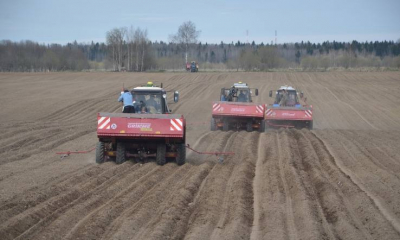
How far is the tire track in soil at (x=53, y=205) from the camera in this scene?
24.4 feet

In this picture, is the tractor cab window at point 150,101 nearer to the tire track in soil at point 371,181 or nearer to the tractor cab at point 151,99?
the tractor cab at point 151,99

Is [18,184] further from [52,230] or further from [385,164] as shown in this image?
[385,164]

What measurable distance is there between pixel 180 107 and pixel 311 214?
94.5 ft

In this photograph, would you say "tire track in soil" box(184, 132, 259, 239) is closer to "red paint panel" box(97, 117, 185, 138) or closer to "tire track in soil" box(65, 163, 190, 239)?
"tire track in soil" box(65, 163, 190, 239)

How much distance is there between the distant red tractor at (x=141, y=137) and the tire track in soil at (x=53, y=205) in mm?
1296

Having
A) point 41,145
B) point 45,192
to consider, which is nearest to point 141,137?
point 45,192

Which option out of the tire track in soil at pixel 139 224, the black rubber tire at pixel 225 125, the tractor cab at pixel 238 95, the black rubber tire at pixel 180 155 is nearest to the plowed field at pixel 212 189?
the tire track in soil at pixel 139 224

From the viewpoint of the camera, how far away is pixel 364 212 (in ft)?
29.1

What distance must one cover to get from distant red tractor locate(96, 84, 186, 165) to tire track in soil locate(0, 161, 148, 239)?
1296mm

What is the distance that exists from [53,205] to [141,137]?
15.4 ft

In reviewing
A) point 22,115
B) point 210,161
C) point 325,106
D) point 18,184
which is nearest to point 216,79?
point 325,106

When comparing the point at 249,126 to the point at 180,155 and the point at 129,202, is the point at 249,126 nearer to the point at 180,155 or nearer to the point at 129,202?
the point at 180,155

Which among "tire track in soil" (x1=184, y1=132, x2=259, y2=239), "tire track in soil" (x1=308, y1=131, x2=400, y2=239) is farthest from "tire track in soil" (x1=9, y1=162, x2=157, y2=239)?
"tire track in soil" (x1=308, y1=131, x2=400, y2=239)

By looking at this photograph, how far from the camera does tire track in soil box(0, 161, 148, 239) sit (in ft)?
24.4
